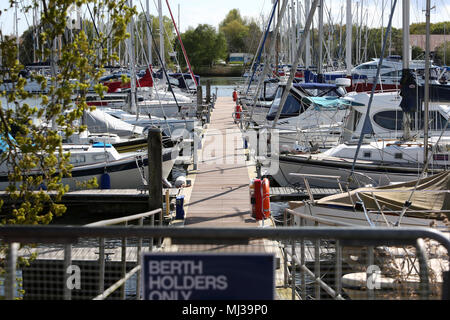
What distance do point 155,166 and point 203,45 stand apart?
10515 cm

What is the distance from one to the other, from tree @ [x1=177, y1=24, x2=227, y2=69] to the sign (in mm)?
114072

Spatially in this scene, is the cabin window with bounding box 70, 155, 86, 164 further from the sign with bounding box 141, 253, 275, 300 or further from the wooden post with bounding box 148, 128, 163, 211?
the sign with bounding box 141, 253, 275, 300

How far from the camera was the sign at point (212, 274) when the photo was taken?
404 centimetres

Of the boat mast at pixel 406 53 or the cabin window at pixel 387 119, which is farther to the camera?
the cabin window at pixel 387 119

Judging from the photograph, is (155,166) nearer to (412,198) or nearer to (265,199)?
(265,199)

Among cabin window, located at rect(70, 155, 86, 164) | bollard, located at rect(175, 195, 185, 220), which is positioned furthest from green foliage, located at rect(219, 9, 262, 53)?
bollard, located at rect(175, 195, 185, 220)

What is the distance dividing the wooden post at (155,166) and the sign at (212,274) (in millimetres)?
10591

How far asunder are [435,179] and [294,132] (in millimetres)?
10590

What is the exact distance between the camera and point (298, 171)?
19.4m

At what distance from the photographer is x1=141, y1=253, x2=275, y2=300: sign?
404cm

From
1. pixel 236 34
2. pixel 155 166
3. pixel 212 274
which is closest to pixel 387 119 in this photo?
pixel 155 166

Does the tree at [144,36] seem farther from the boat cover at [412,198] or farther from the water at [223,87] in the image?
the boat cover at [412,198]

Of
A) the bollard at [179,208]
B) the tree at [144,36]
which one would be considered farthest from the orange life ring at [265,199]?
the tree at [144,36]
